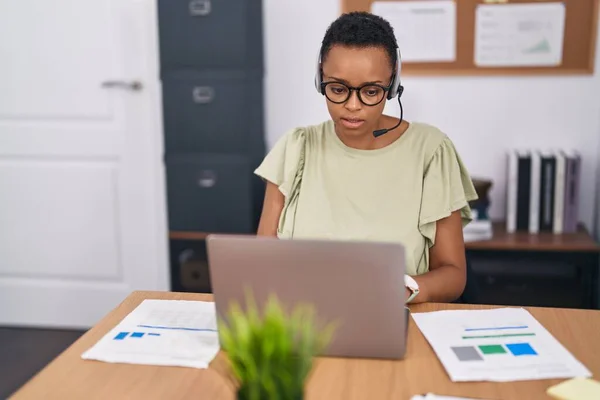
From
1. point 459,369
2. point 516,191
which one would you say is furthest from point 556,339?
point 516,191

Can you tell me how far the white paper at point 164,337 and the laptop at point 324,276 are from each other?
14 centimetres

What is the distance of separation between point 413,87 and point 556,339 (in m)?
1.84

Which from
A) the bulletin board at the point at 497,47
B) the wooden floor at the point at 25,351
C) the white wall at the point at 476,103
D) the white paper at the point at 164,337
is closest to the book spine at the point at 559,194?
the white wall at the point at 476,103

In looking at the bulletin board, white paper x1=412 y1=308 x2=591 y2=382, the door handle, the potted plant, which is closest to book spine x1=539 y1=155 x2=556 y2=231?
the bulletin board

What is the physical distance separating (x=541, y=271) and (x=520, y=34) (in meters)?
0.95

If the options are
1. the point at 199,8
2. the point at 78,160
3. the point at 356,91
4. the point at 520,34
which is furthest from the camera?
the point at 78,160

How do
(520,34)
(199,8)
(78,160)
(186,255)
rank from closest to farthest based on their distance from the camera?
(199,8), (520,34), (186,255), (78,160)

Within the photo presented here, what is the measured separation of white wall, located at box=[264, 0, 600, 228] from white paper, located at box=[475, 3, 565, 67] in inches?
3.2

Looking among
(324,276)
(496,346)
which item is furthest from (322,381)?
(496,346)

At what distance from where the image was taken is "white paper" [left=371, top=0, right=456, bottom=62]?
2.81 m

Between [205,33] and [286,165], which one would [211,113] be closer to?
[205,33]

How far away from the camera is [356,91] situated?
4.99 ft

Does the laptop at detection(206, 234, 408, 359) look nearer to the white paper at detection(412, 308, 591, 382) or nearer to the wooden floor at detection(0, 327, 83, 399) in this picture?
the white paper at detection(412, 308, 591, 382)

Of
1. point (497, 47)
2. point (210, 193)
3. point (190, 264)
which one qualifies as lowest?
point (190, 264)
